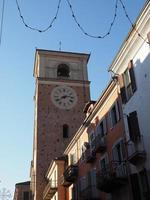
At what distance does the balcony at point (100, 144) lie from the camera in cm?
2145

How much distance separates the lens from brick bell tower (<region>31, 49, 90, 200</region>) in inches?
1531

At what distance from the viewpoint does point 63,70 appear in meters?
45.5

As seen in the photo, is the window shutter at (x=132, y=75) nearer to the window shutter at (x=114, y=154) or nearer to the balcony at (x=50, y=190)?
the window shutter at (x=114, y=154)

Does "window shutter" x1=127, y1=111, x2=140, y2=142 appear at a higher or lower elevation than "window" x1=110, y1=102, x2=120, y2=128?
lower

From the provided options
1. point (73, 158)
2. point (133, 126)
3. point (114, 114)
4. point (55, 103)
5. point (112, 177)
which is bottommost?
point (112, 177)

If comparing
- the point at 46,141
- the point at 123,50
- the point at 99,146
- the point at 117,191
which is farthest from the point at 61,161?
the point at 123,50

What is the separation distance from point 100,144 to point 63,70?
81.8 feet

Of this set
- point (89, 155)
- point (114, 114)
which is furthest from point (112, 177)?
point (89, 155)

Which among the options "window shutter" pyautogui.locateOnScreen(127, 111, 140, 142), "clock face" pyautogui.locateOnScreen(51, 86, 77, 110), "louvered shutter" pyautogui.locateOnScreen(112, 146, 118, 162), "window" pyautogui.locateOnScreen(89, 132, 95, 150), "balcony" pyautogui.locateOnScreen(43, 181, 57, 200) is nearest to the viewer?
"window shutter" pyautogui.locateOnScreen(127, 111, 140, 142)

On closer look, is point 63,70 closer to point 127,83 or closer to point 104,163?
point 104,163

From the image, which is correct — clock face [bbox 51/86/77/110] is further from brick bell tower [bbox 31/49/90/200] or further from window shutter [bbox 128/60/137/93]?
window shutter [bbox 128/60/137/93]

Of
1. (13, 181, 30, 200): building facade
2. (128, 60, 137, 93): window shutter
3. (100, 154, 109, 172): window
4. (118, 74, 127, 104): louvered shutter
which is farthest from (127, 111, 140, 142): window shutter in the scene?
(13, 181, 30, 200): building facade

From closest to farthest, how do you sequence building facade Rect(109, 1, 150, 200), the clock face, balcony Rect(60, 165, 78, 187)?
1. building facade Rect(109, 1, 150, 200)
2. balcony Rect(60, 165, 78, 187)
3. the clock face

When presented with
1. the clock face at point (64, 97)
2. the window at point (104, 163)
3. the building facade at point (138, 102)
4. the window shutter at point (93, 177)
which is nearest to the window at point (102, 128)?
the window at point (104, 163)
